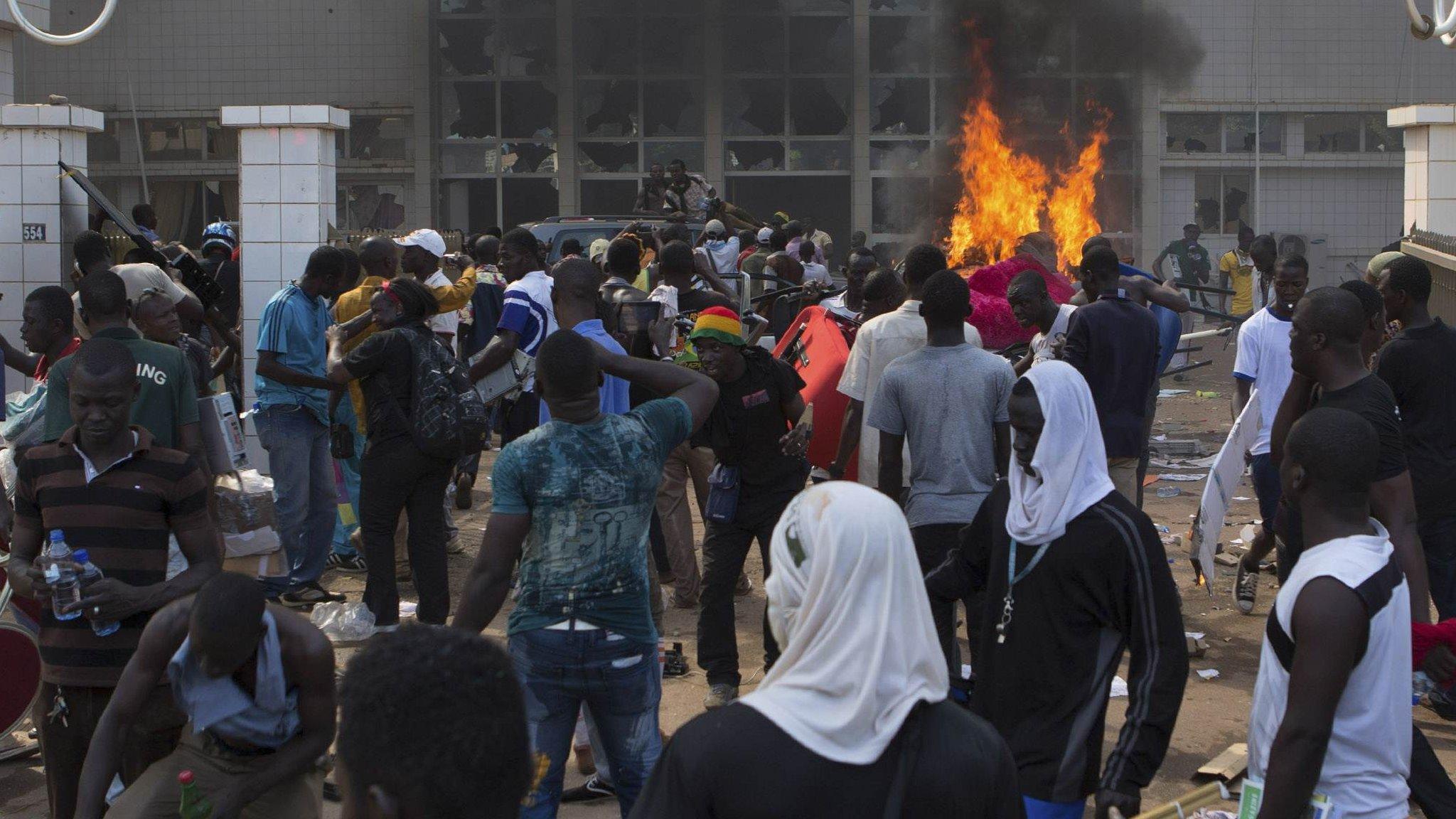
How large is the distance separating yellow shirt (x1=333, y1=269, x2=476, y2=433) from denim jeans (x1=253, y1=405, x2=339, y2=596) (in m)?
0.29

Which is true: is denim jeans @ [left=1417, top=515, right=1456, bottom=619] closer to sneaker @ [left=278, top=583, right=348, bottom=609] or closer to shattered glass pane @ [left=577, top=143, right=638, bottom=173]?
sneaker @ [left=278, top=583, right=348, bottom=609]

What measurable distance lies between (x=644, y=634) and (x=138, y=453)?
1574mm

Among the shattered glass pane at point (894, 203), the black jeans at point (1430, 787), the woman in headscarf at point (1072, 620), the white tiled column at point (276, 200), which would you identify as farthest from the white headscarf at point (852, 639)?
the shattered glass pane at point (894, 203)

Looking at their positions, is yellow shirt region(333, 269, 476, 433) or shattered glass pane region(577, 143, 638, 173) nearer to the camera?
yellow shirt region(333, 269, 476, 433)

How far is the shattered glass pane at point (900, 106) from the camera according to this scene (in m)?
26.5

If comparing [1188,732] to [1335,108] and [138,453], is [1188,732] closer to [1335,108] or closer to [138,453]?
[138,453]

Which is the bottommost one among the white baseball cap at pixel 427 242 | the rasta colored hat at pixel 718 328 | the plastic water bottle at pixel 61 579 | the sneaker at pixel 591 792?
the sneaker at pixel 591 792

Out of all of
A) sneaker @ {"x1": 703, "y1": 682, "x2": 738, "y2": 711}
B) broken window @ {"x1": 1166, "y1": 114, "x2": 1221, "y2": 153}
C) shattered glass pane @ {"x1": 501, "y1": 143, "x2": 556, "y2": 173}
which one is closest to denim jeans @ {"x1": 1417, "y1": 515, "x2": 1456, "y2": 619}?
sneaker @ {"x1": 703, "y1": 682, "x2": 738, "y2": 711}

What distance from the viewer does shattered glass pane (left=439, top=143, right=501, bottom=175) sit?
87.3 ft

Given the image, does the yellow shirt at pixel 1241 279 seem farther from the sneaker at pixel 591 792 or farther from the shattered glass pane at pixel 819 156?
the sneaker at pixel 591 792

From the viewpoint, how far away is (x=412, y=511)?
22.2 ft

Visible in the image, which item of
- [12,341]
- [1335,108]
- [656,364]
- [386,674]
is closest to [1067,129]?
[1335,108]

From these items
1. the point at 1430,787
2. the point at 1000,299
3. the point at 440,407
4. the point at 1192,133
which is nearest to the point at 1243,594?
the point at 1000,299

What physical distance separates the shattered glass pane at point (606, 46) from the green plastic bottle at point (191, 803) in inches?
906
